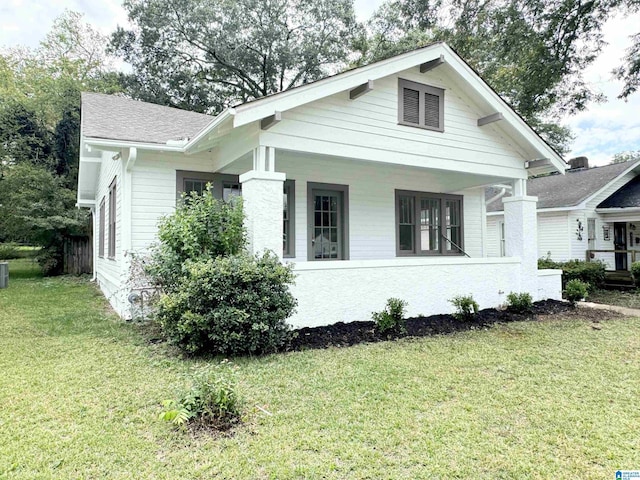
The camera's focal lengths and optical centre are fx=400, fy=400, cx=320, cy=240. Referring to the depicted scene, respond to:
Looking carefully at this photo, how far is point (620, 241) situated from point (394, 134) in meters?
13.7

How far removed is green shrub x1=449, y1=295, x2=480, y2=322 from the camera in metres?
7.05

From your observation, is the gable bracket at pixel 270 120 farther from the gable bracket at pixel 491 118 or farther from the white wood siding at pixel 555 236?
the white wood siding at pixel 555 236

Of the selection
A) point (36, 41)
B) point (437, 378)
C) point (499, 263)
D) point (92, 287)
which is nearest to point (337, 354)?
point (437, 378)

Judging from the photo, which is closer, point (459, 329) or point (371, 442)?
point (371, 442)

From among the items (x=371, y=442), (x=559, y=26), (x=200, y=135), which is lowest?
(x=371, y=442)

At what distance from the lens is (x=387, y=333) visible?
6.21m

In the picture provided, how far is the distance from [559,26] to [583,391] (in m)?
12.1

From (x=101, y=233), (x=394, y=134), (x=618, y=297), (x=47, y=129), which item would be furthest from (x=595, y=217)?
(x=47, y=129)

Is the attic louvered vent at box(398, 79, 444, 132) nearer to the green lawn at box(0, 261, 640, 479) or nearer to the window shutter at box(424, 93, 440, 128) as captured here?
the window shutter at box(424, 93, 440, 128)

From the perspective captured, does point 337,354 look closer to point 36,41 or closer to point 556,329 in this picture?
point 556,329

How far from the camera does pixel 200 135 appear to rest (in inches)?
247

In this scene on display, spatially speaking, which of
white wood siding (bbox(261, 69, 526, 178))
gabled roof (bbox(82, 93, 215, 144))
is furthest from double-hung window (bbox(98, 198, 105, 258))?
white wood siding (bbox(261, 69, 526, 178))

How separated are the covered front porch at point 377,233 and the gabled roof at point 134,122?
5.00 ft

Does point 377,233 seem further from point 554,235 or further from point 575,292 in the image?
point 554,235
